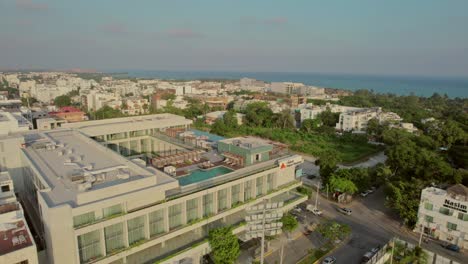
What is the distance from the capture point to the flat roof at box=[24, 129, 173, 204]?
57.6ft

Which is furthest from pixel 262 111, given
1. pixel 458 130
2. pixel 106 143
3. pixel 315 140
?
pixel 106 143

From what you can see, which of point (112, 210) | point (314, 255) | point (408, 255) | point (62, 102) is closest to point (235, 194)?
point (314, 255)

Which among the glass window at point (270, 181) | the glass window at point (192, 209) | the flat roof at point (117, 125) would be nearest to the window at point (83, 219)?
the glass window at point (192, 209)

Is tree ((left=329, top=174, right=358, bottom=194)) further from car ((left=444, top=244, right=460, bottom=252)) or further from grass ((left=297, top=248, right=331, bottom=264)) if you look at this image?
grass ((left=297, top=248, right=331, bottom=264))

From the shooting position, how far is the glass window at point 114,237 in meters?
16.9

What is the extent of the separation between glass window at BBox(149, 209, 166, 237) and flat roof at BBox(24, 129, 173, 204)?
195cm

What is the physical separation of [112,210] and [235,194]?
30.8ft

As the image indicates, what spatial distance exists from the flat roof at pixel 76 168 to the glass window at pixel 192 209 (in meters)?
2.36

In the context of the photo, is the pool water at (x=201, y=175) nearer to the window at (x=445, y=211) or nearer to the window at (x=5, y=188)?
the window at (x=5, y=188)

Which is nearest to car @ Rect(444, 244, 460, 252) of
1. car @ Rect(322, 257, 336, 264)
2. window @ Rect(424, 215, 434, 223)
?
window @ Rect(424, 215, 434, 223)

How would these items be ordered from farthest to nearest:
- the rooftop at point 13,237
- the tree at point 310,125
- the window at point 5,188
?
the tree at point 310,125 < the window at point 5,188 < the rooftop at point 13,237

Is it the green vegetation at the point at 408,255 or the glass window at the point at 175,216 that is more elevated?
the glass window at the point at 175,216

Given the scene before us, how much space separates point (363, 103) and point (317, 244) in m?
85.4

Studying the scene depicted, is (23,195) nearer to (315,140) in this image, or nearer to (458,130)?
(315,140)
